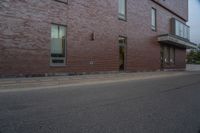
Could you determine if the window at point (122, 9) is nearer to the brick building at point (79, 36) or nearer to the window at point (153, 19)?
the brick building at point (79, 36)

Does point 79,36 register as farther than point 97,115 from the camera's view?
Yes

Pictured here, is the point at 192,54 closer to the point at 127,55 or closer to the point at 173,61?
the point at 173,61

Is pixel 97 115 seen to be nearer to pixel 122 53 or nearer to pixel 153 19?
pixel 122 53

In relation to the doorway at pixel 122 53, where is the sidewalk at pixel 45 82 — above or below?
below

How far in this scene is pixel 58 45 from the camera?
14719 mm

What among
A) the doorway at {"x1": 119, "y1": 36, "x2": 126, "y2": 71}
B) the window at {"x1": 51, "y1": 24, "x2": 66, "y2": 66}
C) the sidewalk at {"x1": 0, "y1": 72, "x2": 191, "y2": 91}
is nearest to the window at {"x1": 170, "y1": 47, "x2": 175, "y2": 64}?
the doorway at {"x1": 119, "y1": 36, "x2": 126, "y2": 71}

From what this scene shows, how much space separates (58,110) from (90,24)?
36.6 ft

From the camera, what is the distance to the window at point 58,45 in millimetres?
14484

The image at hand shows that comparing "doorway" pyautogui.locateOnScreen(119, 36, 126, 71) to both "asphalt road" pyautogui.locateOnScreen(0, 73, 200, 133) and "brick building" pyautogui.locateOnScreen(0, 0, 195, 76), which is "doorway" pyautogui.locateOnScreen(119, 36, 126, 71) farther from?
"asphalt road" pyautogui.locateOnScreen(0, 73, 200, 133)

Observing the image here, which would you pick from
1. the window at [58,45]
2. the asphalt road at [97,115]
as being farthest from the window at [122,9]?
the asphalt road at [97,115]

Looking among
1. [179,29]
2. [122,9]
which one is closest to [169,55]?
[179,29]

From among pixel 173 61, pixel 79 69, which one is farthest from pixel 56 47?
pixel 173 61

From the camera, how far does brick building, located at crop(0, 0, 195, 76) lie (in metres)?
12.5

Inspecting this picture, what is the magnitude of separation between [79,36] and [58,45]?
1779 mm
